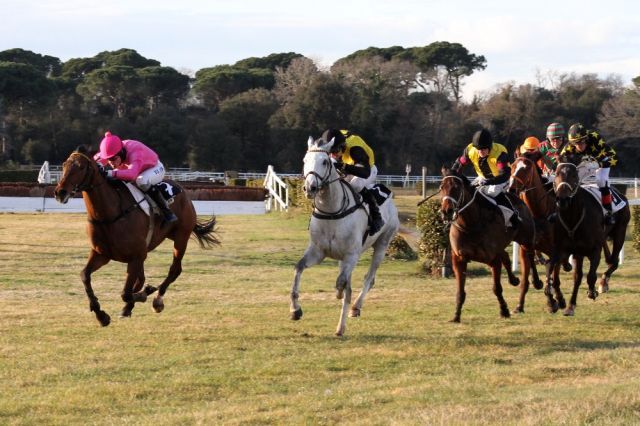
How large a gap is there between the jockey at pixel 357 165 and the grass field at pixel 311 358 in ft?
4.35

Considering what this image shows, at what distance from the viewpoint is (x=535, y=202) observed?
12.6 m

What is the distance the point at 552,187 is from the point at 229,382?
6500 mm

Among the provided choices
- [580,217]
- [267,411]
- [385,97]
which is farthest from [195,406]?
[385,97]

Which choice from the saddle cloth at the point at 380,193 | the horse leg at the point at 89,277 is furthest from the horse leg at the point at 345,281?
the horse leg at the point at 89,277

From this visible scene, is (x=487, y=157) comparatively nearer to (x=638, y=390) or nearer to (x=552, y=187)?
(x=552, y=187)

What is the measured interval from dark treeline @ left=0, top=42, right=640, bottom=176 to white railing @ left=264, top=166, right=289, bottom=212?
21600 millimetres

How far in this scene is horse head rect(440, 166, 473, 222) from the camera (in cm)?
1080

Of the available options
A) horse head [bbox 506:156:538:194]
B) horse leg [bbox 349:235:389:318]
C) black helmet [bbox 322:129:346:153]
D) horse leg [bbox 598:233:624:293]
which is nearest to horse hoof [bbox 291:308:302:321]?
horse leg [bbox 349:235:389:318]

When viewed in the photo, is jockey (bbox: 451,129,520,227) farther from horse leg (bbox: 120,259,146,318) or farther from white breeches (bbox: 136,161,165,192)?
horse leg (bbox: 120,259,146,318)

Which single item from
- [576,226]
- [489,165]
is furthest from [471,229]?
[576,226]

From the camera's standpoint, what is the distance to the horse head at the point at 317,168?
9.73 m

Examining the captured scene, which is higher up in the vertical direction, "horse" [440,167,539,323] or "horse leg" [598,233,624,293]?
"horse" [440,167,539,323]

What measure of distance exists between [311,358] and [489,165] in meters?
4.03

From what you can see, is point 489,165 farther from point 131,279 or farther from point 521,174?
point 131,279
